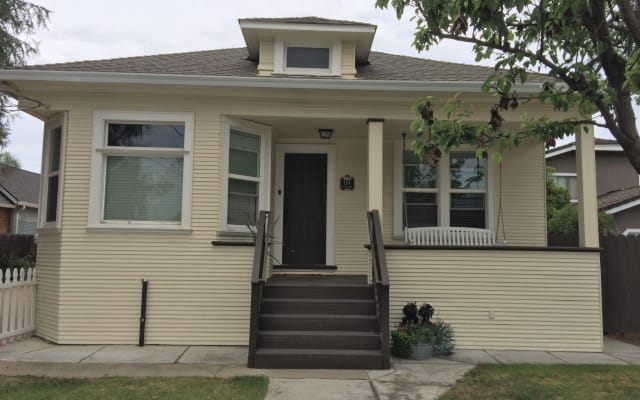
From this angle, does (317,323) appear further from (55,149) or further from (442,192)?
(55,149)

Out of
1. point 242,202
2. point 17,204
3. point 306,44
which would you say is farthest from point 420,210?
point 17,204

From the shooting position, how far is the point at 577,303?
6516 millimetres

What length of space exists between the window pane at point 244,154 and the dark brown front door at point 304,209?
1.02 meters

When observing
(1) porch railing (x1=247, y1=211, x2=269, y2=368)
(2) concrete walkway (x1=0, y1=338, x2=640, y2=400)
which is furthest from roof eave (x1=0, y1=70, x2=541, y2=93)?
(2) concrete walkway (x1=0, y1=338, x2=640, y2=400)

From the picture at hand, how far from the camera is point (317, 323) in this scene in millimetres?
5953

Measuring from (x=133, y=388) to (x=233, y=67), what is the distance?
5.14 metres

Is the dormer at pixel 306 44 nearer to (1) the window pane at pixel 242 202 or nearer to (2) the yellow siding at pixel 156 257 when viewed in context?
(2) the yellow siding at pixel 156 257

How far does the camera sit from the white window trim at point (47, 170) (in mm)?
6633

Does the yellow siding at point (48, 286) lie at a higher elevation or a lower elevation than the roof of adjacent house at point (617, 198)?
lower

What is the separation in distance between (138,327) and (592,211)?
6331 mm

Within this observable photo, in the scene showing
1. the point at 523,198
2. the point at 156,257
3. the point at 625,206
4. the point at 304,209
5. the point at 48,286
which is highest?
the point at 625,206

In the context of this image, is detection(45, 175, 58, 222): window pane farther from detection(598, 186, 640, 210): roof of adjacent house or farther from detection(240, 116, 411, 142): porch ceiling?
detection(598, 186, 640, 210): roof of adjacent house

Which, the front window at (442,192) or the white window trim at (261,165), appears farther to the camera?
the front window at (442,192)

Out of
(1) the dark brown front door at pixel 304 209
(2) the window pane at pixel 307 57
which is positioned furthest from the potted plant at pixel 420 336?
(2) the window pane at pixel 307 57
